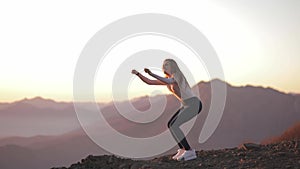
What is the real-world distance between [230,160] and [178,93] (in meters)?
2.11

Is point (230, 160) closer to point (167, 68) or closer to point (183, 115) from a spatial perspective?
point (183, 115)

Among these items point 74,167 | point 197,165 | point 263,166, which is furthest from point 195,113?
point 74,167

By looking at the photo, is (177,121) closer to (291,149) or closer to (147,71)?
(147,71)

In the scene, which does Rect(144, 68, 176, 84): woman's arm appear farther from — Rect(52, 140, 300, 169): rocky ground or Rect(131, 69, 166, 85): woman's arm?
Rect(52, 140, 300, 169): rocky ground

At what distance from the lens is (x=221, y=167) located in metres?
11.9

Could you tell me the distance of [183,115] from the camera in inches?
484

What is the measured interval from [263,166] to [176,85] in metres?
2.80

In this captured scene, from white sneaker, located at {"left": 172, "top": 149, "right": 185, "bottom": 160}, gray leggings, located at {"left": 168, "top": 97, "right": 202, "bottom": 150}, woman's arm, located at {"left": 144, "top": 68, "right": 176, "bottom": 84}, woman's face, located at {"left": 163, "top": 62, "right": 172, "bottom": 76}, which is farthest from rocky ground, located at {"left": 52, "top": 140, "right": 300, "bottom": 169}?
woman's face, located at {"left": 163, "top": 62, "right": 172, "bottom": 76}

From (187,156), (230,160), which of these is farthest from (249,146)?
(187,156)

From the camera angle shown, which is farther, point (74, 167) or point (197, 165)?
point (74, 167)

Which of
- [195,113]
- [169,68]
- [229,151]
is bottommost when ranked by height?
[229,151]

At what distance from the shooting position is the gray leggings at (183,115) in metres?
12.3

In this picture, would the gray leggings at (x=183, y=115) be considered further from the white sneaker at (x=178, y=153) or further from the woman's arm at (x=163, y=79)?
the woman's arm at (x=163, y=79)

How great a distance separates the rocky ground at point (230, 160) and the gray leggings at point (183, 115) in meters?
0.75
